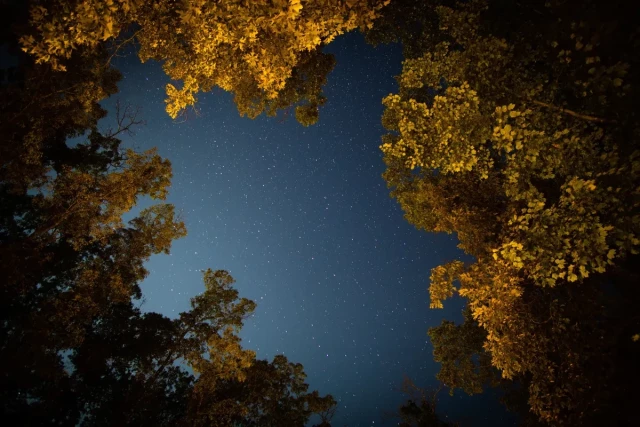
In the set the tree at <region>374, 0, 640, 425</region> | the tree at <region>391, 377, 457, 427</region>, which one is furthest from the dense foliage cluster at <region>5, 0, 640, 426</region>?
the tree at <region>391, 377, 457, 427</region>

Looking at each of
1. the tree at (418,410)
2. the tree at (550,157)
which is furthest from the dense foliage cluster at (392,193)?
the tree at (418,410)

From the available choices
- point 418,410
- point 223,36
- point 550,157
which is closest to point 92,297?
point 223,36

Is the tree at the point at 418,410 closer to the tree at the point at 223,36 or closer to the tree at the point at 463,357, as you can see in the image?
the tree at the point at 463,357

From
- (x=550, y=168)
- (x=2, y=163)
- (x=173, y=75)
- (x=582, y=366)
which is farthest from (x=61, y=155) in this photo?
(x=582, y=366)

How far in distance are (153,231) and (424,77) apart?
11822 mm

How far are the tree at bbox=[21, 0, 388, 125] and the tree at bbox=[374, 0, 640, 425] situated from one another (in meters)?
2.21

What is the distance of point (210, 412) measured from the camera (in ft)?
42.2

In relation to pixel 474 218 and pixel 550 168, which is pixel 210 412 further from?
pixel 550 168

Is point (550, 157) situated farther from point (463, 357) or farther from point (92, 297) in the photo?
point (92, 297)

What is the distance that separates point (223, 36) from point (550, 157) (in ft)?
21.3

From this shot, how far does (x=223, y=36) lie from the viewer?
637cm

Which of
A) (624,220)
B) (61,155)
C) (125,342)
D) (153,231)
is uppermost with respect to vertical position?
(61,155)

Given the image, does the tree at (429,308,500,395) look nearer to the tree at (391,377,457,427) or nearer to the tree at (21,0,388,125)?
the tree at (391,377,457,427)

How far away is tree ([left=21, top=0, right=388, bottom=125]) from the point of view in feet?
16.1
